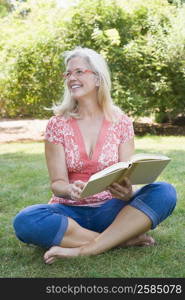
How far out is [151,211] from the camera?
8.73 feet

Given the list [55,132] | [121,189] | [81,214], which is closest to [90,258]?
[81,214]

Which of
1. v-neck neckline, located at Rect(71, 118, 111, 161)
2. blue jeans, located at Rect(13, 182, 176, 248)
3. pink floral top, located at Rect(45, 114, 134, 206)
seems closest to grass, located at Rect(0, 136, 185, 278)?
blue jeans, located at Rect(13, 182, 176, 248)

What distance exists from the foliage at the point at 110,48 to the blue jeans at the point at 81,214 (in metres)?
6.04

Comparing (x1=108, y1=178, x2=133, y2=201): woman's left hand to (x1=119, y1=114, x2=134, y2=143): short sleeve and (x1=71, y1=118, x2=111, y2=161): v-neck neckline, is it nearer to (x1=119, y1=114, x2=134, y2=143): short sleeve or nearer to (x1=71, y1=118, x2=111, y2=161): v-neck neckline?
(x1=71, y1=118, x2=111, y2=161): v-neck neckline

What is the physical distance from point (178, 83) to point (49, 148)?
6670mm

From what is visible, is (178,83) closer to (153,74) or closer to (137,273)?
(153,74)

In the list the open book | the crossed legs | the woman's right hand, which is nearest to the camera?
the open book

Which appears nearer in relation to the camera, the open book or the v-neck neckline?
the open book

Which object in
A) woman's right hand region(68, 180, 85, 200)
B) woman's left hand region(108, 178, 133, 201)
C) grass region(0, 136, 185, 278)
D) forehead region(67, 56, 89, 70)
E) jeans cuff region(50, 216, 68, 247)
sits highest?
forehead region(67, 56, 89, 70)

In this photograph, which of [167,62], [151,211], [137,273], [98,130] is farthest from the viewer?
[167,62]

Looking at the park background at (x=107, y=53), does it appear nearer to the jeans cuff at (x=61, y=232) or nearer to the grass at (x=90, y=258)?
the grass at (x=90, y=258)

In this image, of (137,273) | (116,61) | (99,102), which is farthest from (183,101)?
(137,273)

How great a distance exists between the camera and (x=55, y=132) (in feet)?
9.14

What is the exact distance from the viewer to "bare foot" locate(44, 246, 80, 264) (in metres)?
2.56
